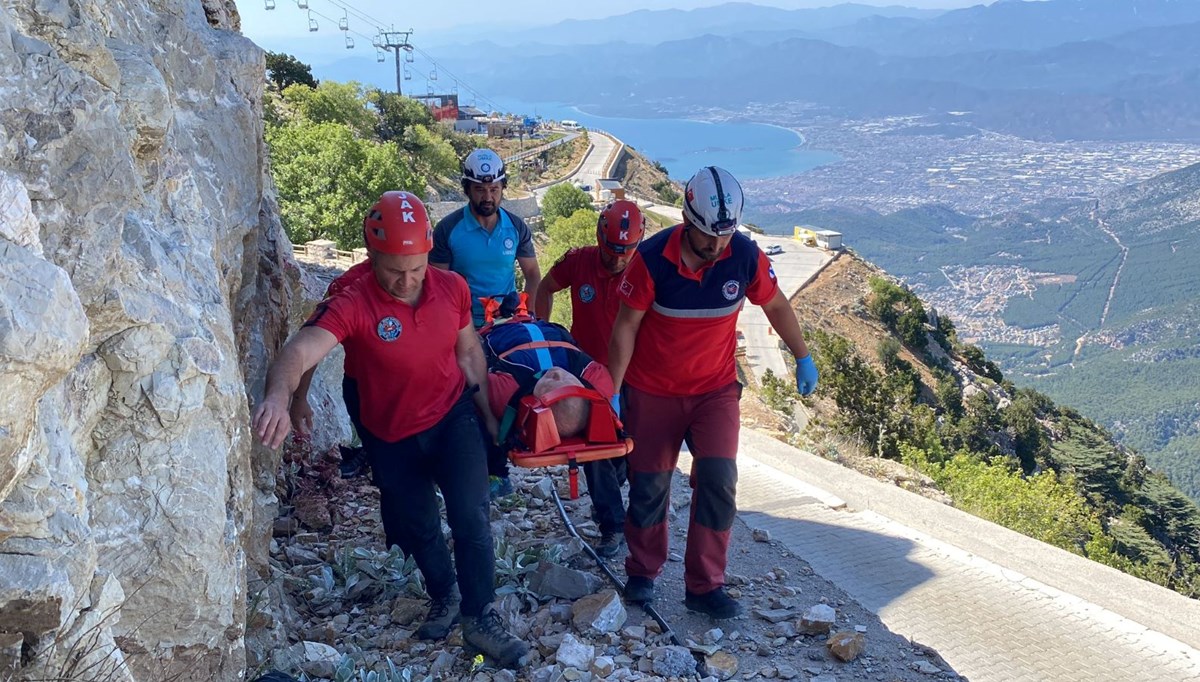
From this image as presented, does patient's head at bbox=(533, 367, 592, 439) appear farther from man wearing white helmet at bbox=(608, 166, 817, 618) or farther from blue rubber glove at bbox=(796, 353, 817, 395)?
blue rubber glove at bbox=(796, 353, 817, 395)

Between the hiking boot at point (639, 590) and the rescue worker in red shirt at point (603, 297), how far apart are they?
2.33ft

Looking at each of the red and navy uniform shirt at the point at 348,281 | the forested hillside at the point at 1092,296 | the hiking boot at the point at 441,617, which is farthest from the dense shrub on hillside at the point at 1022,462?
the forested hillside at the point at 1092,296

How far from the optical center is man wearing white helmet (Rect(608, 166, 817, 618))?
18.1 feet

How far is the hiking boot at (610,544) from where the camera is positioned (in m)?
6.62

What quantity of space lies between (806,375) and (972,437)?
33080mm

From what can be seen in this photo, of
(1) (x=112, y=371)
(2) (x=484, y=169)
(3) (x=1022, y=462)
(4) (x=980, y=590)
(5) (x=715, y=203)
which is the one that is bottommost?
(3) (x=1022, y=462)

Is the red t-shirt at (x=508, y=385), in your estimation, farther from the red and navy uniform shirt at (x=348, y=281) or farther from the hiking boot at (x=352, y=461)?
the hiking boot at (x=352, y=461)

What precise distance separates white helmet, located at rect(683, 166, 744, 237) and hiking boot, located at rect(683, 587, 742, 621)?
2.09m

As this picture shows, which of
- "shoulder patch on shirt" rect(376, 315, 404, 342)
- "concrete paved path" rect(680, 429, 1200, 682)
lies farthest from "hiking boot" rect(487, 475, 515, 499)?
"shoulder patch on shirt" rect(376, 315, 404, 342)

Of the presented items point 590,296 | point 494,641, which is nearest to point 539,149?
point 590,296

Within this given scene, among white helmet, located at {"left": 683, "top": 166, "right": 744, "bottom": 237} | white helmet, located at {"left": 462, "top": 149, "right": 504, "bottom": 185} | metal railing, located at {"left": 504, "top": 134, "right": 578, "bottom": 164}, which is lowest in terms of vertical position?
white helmet, located at {"left": 683, "top": 166, "right": 744, "bottom": 237}

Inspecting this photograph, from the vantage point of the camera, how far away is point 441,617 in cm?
530

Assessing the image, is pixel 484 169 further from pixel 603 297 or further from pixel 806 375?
pixel 806 375

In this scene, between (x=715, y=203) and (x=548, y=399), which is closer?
(x=548, y=399)
